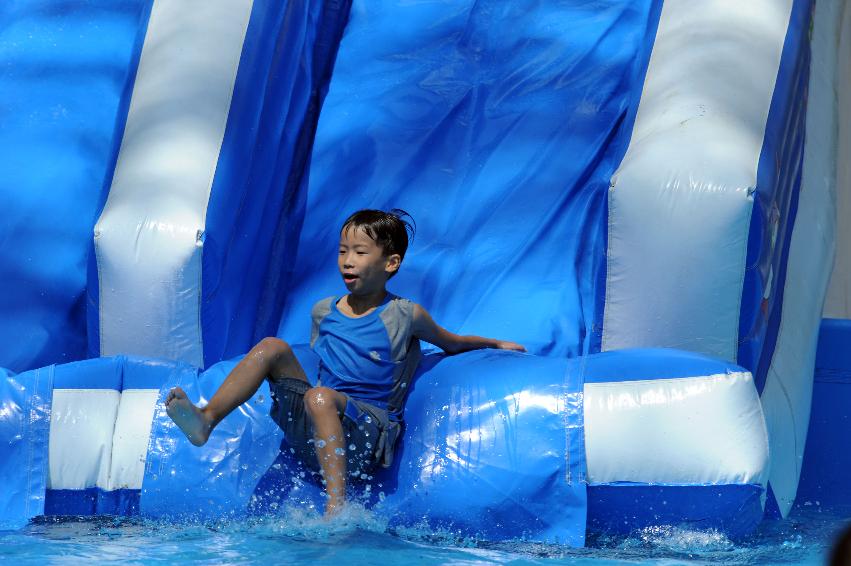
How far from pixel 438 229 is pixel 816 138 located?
2.76ft

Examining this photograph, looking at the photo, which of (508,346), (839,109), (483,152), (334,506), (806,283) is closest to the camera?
(334,506)

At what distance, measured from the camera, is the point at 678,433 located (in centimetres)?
186

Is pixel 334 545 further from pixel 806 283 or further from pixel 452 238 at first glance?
pixel 806 283

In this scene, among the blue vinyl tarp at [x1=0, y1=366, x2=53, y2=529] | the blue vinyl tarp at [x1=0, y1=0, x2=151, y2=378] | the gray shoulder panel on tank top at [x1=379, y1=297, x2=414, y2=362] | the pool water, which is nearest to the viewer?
the pool water

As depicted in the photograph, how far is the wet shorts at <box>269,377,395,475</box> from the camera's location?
1.93 m

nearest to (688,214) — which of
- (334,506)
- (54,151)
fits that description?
(334,506)

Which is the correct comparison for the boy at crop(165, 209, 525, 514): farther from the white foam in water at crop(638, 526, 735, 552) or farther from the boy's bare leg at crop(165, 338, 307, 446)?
the white foam in water at crop(638, 526, 735, 552)

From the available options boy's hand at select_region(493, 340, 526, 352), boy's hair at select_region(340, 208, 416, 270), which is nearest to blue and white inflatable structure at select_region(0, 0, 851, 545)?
boy's hand at select_region(493, 340, 526, 352)

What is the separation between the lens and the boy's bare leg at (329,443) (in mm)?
1890

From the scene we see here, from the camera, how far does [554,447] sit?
1.89m

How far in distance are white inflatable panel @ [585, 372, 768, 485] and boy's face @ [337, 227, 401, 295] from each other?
446 mm

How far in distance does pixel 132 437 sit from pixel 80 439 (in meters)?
0.09

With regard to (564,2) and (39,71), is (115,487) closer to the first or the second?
(39,71)

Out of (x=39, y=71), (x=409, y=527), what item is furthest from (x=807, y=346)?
(x=39, y=71)
